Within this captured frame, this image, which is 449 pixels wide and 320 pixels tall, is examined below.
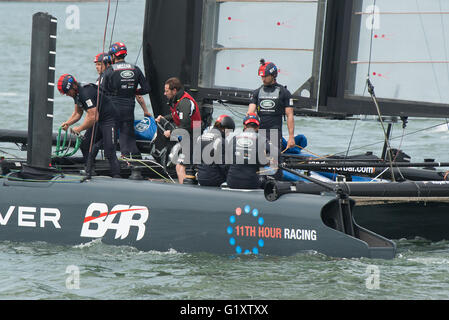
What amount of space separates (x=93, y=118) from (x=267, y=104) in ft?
5.93

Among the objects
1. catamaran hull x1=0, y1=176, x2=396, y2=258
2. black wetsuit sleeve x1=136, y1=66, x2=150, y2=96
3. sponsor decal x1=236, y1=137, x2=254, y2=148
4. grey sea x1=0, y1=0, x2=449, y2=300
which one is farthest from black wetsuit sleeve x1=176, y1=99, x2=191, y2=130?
grey sea x1=0, y1=0, x2=449, y2=300

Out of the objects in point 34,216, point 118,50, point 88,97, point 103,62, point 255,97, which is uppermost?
point 118,50

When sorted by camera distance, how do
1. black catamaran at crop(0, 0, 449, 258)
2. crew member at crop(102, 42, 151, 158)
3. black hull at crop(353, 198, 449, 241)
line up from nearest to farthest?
1. black catamaran at crop(0, 0, 449, 258)
2. black hull at crop(353, 198, 449, 241)
3. crew member at crop(102, 42, 151, 158)

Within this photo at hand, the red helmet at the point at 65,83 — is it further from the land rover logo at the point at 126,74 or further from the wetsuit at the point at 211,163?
the wetsuit at the point at 211,163

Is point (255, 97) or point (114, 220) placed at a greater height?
point (255, 97)

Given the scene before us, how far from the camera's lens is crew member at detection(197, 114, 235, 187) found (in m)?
7.49

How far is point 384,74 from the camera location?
28.6 feet

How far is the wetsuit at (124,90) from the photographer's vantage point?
8.98m

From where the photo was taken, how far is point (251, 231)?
7.12 meters

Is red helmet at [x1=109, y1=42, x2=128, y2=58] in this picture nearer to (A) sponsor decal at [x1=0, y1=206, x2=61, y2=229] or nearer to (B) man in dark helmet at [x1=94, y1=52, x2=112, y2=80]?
(B) man in dark helmet at [x1=94, y1=52, x2=112, y2=80]

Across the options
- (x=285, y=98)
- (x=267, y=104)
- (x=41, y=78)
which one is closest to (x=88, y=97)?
(x=41, y=78)

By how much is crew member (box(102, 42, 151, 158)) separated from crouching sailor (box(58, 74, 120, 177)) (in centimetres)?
53

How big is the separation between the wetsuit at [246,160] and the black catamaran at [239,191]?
133 millimetres

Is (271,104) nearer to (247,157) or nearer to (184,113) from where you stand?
(184,113)
